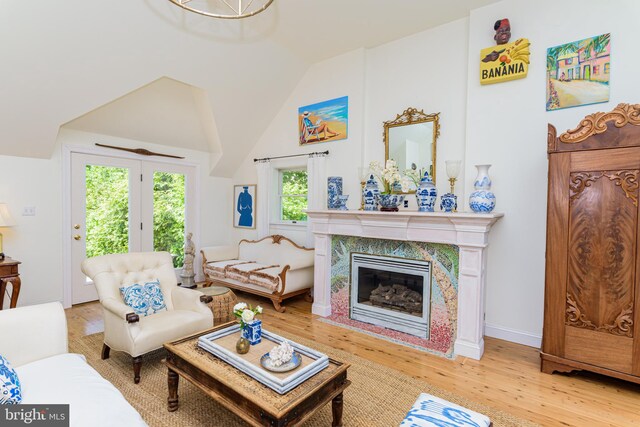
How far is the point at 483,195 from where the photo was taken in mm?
2924

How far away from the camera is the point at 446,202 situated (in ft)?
10.2

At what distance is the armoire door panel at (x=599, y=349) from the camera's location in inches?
88.7

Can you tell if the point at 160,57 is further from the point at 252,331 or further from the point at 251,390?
the point at 251,390

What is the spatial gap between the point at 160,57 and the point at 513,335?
15.8ft

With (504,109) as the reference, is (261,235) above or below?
below

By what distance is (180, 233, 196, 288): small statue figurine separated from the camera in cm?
492

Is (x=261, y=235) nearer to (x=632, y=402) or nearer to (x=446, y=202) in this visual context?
(x=446, y=202)

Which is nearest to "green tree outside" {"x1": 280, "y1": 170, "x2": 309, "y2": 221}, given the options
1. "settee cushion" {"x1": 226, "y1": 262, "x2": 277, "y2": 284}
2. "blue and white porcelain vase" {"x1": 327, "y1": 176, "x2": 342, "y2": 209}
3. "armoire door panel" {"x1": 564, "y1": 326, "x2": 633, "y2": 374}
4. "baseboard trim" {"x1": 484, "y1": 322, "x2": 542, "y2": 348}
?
"blue and white porcelain vase" {"x1": 327, "y1": 176, "x2": 342, "y2": 209}

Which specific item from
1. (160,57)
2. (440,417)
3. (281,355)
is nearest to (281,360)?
(281,355)

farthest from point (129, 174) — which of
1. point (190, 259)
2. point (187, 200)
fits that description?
point (190, 259)

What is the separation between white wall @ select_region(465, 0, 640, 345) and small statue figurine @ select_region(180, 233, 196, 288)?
4.15 metres

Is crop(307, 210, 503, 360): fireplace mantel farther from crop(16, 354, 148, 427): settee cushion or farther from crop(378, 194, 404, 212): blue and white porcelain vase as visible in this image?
crop(16, 354, 148, 427): settee cushion

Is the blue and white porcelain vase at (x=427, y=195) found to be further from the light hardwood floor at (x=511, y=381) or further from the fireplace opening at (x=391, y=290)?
the light hardwood floor at (x=511, y=381)

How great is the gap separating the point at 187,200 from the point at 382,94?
3.58 metres
